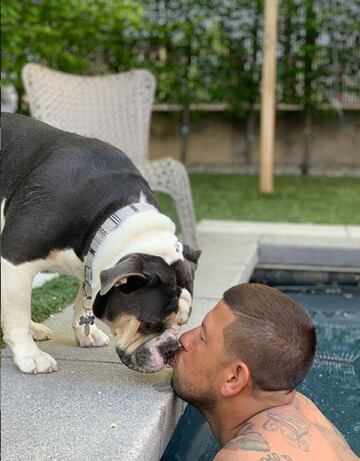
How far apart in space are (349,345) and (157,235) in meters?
2.15

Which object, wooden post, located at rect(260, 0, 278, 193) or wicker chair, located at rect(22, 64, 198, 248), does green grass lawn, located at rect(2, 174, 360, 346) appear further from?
A: wicker chair, located at rect(22, 64, 198, 248)

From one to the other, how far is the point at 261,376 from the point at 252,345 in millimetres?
107

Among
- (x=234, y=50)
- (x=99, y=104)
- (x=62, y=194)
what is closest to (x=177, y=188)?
(x=99, y=104)

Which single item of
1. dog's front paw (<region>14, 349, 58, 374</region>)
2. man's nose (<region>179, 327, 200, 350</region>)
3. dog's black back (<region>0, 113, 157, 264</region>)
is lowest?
dog's front paw (<region>14, 349, 58, 374</region>)

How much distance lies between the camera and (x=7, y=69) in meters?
7.63

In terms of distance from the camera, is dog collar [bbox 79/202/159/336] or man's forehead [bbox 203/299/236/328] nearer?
man's forehead [bbox 203/299/236/328]

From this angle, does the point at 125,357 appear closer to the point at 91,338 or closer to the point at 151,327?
the point at 151,327

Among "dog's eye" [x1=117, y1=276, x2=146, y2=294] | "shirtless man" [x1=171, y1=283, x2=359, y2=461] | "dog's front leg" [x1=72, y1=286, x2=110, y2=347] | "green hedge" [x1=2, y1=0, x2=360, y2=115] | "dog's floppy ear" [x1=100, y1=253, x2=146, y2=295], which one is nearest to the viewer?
"shirtless man" [x1=171, y1=283, x2=359, y2=461]

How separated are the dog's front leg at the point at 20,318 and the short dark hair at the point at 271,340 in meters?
0.86

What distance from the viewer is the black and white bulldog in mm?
2752

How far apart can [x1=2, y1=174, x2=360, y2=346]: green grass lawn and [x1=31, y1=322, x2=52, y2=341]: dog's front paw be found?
368cm

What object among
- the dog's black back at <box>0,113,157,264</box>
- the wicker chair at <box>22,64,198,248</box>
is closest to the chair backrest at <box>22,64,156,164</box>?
the wicker chair at <box>22,64,198,248</box>

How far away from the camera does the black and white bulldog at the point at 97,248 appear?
275 cm

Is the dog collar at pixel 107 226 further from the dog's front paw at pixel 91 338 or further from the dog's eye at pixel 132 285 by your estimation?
the dog's front paw at pixel 91 338
